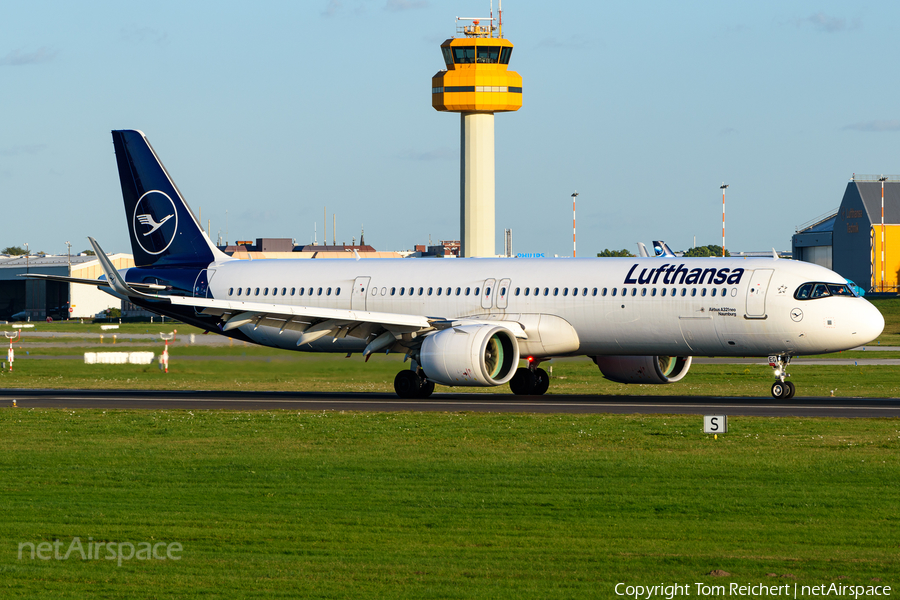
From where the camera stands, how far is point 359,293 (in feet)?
135

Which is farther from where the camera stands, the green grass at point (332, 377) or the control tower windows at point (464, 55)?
the control tower windows at point (464, 55)

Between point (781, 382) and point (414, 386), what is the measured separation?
11.1m

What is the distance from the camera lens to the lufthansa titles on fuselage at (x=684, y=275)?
35250mm

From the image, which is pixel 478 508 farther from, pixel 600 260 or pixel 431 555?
pixel 600 260

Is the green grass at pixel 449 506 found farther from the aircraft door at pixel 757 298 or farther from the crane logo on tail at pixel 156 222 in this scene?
the crane logo on tail at pixel 156 222

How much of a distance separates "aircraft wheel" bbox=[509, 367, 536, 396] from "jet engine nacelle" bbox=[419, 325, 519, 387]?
3.07 meters

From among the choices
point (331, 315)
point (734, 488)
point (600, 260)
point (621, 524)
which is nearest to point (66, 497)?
point (621, 524)

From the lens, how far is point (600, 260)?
127 feet

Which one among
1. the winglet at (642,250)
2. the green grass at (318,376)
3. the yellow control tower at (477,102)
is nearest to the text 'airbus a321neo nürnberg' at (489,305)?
the green grass at (318,376)

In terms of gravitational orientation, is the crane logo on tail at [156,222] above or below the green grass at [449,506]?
above

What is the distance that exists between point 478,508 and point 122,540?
4.82 m

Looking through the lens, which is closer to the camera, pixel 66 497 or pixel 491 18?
pixel 66 497

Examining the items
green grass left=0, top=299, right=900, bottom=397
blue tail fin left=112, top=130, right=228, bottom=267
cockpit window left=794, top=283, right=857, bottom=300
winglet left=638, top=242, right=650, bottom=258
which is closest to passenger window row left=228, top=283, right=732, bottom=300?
cockpit window left=794, top=283, right=857, bottom=300

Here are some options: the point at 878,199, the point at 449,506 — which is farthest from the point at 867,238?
the point at 449,506
